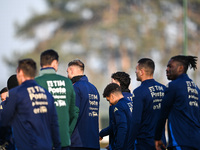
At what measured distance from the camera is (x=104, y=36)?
4297cm

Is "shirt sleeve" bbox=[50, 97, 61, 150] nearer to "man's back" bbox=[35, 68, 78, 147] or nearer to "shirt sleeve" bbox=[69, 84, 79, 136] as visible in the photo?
"man's back" bbox=[35, 68, 78, 147]

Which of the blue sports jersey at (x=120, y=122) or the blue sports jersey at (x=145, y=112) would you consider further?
the blue sports jersey at (x=120, y=122)

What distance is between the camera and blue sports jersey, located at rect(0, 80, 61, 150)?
17.5 feet

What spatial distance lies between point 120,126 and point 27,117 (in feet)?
8.80

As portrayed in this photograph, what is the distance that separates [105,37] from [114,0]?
4285 mm

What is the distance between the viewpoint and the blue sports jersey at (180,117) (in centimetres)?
609

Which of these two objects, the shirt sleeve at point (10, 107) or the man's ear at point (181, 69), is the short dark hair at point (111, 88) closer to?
the man's ear at point (181, 69)

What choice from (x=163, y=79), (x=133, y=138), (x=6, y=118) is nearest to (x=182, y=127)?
(x=133, y=138)

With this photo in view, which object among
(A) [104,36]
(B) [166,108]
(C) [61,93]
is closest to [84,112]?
(C) [61,93]

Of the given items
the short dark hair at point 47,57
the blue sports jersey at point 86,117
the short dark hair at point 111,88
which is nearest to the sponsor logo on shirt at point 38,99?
the short dark hair at point 47,57

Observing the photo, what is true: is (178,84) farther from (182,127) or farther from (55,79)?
(55,79)

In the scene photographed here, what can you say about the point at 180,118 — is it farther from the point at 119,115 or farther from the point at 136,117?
the point at 119,115

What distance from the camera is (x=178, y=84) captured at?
616cm

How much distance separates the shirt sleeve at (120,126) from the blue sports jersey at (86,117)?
0.41m
